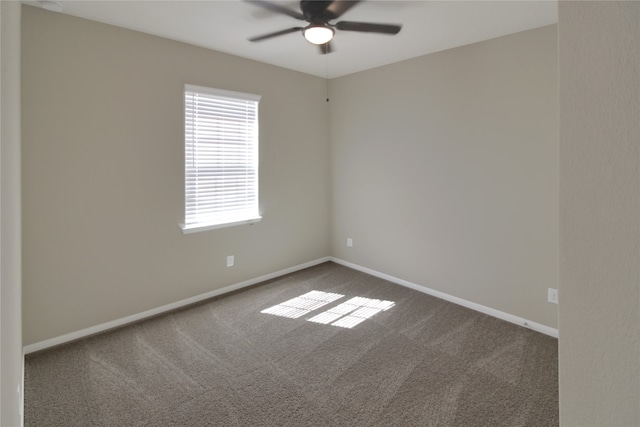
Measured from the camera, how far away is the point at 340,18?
290 centimetres

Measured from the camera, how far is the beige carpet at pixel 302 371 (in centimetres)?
218

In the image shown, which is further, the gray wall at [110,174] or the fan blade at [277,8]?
the gray wall at [110,174]

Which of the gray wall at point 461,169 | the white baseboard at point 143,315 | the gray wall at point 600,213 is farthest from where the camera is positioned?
the gray wall at point 461,169

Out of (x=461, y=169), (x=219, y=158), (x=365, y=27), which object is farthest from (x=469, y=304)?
(x=219, y=158)

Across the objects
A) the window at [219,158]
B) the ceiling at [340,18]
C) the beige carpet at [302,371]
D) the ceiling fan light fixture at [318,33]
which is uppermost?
the ceiling at [340,18]

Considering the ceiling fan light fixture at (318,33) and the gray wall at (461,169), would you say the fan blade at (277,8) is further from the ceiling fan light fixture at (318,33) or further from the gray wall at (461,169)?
the gray wall at (461,169)

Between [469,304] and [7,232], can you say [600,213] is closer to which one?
[7,232]

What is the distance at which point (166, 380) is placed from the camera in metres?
2.52

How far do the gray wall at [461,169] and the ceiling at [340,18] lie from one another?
296 mm

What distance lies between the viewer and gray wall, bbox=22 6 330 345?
9.21 feet

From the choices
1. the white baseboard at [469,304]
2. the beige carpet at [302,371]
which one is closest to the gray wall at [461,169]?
the white baseboard at [469,304]

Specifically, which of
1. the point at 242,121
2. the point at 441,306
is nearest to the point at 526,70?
the point at 441,306

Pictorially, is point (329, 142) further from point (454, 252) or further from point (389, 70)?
point (454, 252)

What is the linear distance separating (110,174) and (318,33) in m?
2.20
